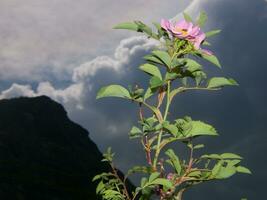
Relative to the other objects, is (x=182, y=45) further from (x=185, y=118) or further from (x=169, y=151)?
(x=169, y=151)

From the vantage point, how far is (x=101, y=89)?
4.00 m

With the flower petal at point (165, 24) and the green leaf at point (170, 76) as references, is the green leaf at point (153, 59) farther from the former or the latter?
the flower petal at point (165, 24)

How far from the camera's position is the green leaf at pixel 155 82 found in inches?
150

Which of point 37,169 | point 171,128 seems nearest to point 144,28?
point 171,128

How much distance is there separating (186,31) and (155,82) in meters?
0.60

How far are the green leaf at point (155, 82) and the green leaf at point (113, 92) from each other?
0.37m

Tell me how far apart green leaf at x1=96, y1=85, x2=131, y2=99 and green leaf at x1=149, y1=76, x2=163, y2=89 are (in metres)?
0.37

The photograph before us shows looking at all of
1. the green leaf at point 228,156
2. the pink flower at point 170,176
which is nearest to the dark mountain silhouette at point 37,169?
the pink flower at point 170,176

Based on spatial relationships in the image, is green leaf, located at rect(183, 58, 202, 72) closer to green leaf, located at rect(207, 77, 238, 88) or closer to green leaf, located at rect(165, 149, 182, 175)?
green leaf, located at rect(207, 77, 238, 88)

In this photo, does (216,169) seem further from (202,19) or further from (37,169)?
(37,169)

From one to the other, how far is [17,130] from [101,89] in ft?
649

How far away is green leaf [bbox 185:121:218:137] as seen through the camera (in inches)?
156

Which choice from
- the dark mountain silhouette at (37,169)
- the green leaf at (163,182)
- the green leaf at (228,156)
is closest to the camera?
the green leaf at (163,182)

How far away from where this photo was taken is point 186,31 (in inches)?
160
